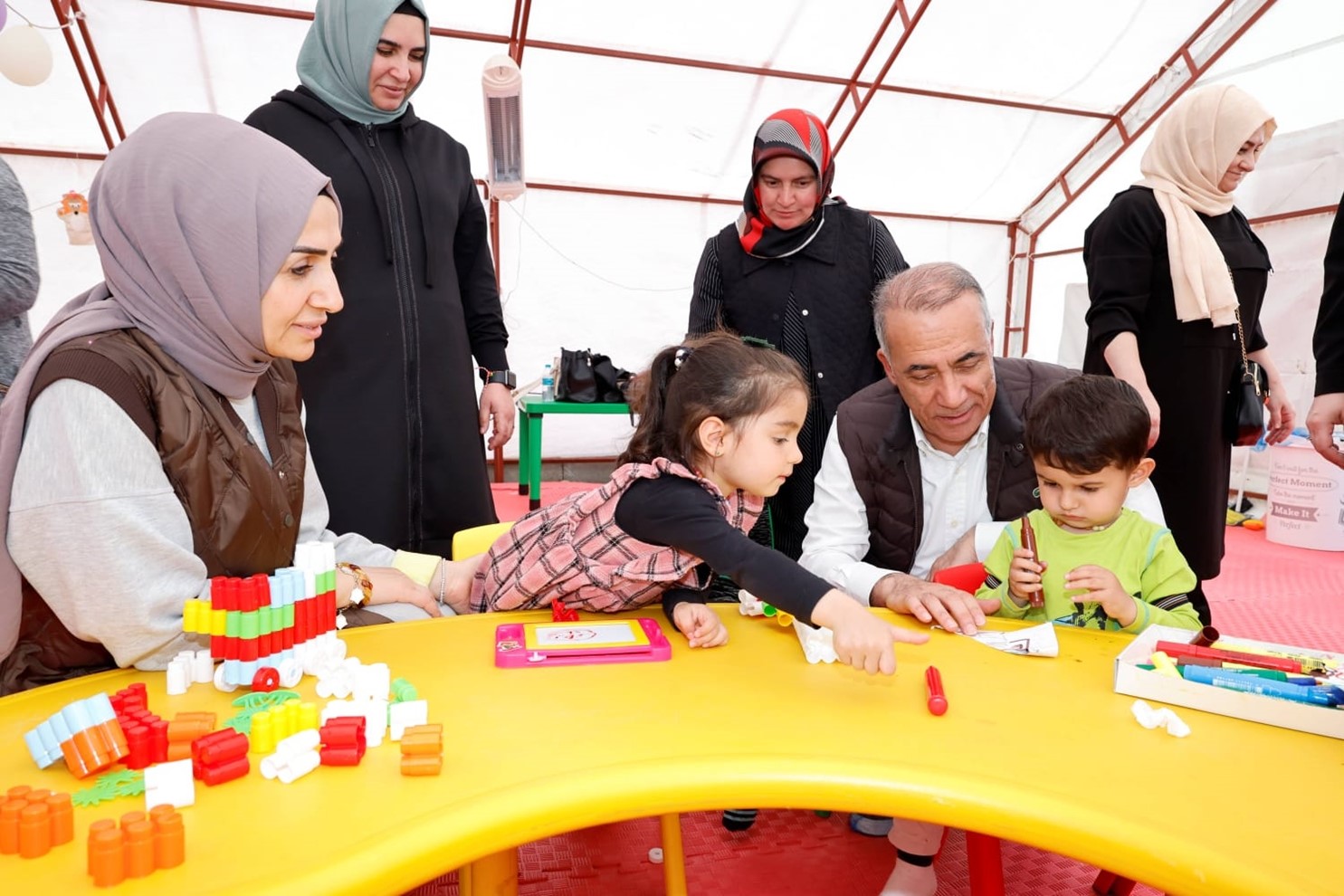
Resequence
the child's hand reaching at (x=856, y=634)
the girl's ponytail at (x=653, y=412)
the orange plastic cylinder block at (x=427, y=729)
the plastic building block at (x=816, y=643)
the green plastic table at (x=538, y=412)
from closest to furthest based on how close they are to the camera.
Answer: the orange plastic cylinder block at (x=427, y=729)
the child's hand reaching at (x=856, y=634)
the plastic building block at (x=816, y=643)
the girl's ponytail at (x=653, y=412)
the green plastic table at (x=538, y=412)

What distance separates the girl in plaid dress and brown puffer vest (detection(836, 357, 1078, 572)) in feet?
1.17

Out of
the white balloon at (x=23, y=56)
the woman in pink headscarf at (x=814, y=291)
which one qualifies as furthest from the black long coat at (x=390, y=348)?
the white balloon at (x=23, y=56)

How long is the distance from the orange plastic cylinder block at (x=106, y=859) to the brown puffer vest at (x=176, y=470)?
19.2 inches

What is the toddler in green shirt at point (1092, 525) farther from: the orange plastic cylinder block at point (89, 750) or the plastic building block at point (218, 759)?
the orange plastic cylinder block at point (89, 750)

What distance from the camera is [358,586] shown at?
4.71 ft

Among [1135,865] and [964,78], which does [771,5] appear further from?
[1135,865]

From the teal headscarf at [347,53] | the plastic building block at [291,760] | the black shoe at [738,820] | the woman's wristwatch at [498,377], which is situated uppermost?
the teal headscarf at [347,53]

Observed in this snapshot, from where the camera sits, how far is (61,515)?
1041 millimetres

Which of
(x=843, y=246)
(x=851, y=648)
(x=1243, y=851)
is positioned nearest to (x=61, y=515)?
(x=851, y=648)

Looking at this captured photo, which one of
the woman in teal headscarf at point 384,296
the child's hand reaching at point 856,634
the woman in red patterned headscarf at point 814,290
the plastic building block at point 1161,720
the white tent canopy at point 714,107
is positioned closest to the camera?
the plastic building block at point 1161,720

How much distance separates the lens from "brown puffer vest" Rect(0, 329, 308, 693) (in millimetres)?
1115

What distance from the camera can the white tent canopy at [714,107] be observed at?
6.55m

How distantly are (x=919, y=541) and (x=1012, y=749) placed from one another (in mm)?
1031

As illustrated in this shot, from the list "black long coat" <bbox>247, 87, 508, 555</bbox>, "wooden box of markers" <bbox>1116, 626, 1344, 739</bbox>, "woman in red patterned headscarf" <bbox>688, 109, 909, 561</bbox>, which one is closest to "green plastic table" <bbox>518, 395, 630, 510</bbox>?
"woman in red patterned headscarf" <bbox>688, 109, 909, 561</bbox>
